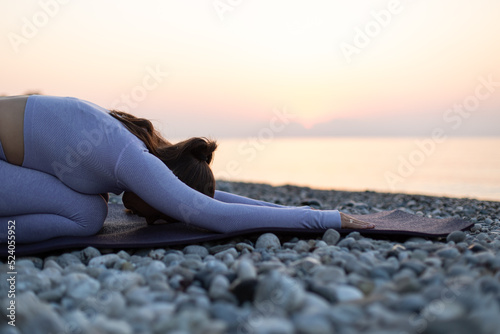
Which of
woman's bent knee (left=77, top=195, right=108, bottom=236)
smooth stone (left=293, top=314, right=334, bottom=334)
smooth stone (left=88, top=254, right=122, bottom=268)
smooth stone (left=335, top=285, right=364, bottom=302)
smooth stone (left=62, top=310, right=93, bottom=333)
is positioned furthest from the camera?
woman's bent knee (left=77, top=195, right=108, bottom=236)

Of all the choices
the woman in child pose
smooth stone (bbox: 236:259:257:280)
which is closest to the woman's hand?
the woman in child pose

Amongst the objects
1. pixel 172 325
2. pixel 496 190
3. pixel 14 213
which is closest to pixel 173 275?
pixel 172 325

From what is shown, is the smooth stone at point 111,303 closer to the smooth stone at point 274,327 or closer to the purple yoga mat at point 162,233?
the smooth stone at point 274,327

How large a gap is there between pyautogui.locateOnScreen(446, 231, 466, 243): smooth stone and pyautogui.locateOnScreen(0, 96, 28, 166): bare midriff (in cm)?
218

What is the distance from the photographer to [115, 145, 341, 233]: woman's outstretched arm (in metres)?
2.07

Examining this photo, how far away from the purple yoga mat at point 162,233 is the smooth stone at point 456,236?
2.2 inches

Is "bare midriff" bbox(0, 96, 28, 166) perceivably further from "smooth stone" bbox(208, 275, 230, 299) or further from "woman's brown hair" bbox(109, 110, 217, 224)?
"smooth stone" bbox(208, 275, 230, 299)

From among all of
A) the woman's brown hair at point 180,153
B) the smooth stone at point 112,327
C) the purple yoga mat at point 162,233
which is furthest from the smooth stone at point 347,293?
the woman's brown hair at point 180,153

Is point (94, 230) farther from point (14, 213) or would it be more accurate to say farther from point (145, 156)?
point (145, 156)

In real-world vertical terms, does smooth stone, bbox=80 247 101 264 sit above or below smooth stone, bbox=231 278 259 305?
below

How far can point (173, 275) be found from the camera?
1.64 metres

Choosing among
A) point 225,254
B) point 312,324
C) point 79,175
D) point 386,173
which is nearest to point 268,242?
point 225,254

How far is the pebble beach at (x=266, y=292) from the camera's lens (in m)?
1.09

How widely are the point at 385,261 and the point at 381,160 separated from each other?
12409 millimetres
